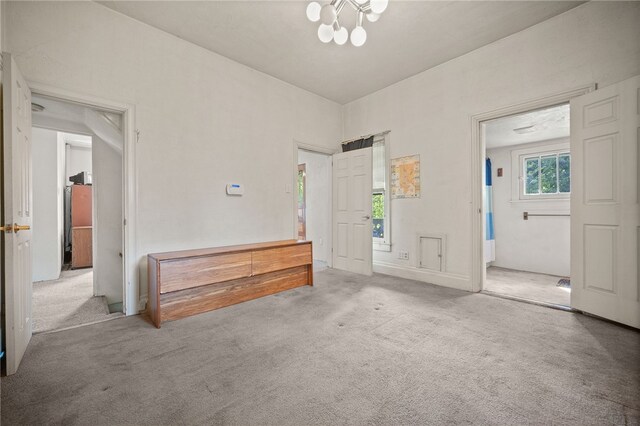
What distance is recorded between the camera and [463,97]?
3.67 meters

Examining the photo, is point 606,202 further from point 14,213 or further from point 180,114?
point 14,213

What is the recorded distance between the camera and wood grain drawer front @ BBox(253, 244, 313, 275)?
330 centimetres

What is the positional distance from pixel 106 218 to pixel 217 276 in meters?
1.84

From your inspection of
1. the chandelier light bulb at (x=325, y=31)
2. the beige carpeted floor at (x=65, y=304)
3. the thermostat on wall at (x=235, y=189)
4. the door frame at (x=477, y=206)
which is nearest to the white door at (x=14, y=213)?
the beige carpeted floor at (x=65, y=304)

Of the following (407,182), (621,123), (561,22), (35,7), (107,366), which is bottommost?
(107,366)

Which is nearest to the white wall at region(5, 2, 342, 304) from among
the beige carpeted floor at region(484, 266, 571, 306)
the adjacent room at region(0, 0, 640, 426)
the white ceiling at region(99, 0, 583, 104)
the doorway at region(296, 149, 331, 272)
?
the adjacent room at region(0, 0, 640, 426)

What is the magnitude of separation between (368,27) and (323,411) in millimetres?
3532

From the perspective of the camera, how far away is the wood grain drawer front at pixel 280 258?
330 cm

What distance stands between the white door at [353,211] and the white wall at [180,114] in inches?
39.1

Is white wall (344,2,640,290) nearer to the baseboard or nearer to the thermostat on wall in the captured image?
the baseboard

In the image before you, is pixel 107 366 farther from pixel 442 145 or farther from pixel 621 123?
pixel 621 123

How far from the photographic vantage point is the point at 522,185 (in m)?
5.52

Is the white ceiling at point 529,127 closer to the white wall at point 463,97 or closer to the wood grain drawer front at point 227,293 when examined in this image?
the white wall at point 463,97

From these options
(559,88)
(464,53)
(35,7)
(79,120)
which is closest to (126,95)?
(35,7)
